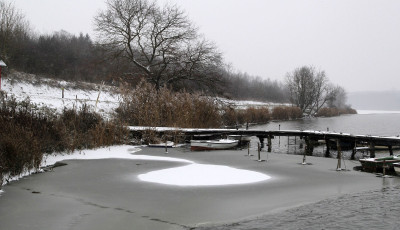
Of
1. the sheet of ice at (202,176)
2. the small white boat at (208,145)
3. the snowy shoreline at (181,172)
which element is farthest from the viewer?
the small white boat at (208,145)

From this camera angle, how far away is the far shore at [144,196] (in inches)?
288

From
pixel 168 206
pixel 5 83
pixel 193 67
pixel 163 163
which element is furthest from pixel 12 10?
pixel 168 206

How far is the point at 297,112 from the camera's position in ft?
192

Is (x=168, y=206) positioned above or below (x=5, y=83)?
below

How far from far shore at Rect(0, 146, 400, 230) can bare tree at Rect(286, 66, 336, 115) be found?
60.8m

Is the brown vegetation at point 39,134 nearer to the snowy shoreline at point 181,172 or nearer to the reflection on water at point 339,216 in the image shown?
the snowy shoreline at point 181,172

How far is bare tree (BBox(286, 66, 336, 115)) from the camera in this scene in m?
73.7

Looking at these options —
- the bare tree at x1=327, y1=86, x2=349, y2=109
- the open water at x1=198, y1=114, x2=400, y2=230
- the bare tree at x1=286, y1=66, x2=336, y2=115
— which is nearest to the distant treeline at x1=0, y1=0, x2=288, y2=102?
the open water at x1=198, y1=114, x2=400, y2=230

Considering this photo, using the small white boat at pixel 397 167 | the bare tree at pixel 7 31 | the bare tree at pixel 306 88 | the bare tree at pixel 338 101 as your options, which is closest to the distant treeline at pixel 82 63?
the bare tree at pixel 7 31

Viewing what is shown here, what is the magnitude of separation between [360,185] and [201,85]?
67.4 ft

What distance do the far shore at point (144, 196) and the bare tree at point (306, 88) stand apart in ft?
199

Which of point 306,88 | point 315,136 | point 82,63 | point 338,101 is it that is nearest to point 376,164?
point 315,136

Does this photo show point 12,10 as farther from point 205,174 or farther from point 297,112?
point 297,112

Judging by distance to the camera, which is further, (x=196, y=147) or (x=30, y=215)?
(x=196, y=147)
